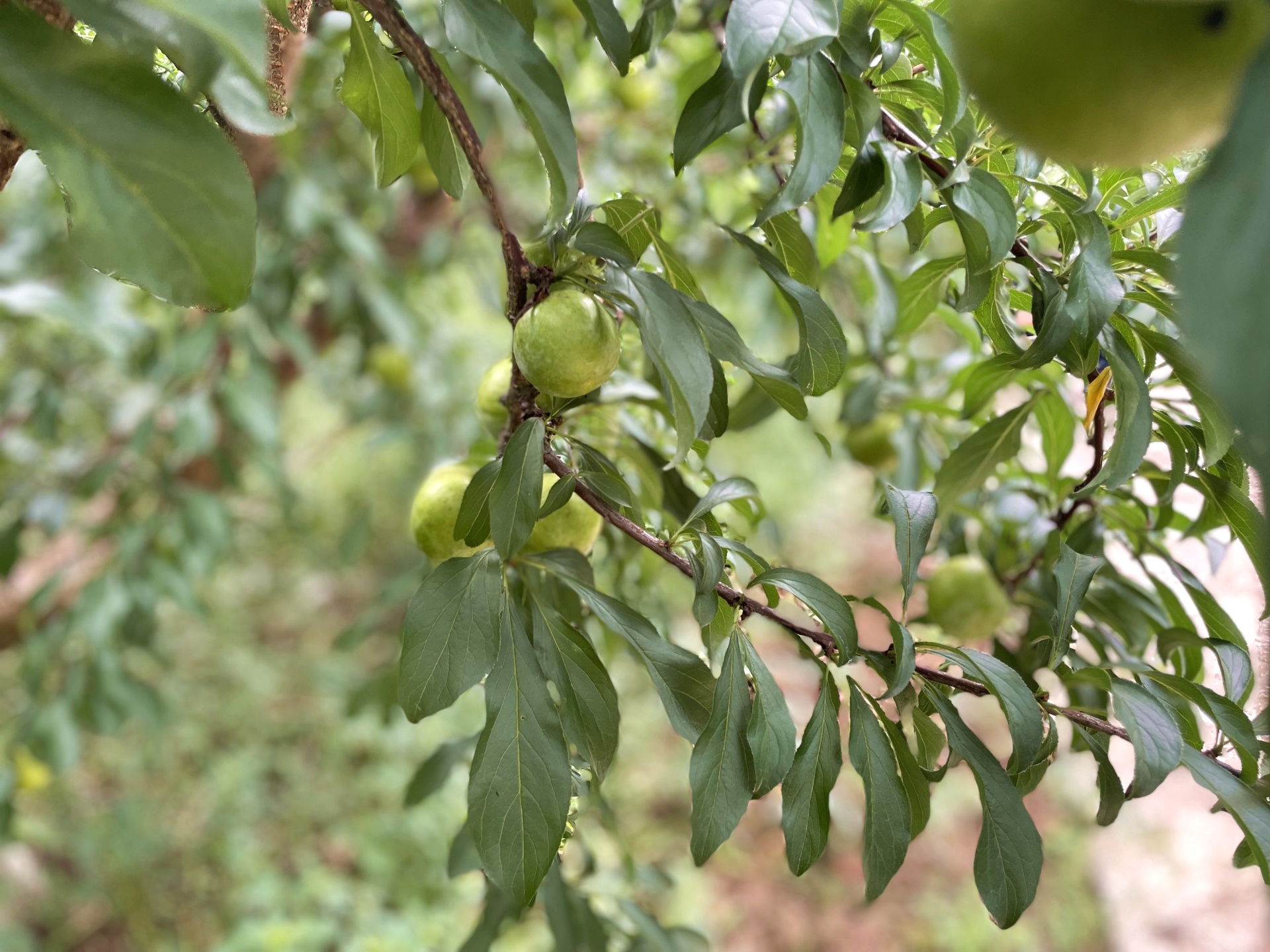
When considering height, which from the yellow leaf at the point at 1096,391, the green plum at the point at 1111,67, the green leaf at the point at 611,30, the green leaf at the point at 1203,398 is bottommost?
the yellow leaf at the point at 1096,391

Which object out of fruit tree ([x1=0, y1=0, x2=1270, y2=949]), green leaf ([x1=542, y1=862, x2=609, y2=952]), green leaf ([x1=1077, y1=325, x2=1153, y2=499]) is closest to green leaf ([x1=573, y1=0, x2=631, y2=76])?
fruit tree ([x1=0, y1=0, x2=1270, y2=949])

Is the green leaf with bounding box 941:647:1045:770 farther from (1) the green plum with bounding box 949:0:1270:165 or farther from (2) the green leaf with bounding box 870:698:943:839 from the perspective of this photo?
(1) the green plum with bounding box 949:0:1270:165

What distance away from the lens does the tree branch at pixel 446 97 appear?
12.4 inches

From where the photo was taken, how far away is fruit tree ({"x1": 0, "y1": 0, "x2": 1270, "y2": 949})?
0.71 feet

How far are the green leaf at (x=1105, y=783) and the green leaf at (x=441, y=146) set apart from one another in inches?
13.9

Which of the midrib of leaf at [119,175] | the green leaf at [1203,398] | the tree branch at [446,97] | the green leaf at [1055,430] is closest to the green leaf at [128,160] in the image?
the midrib of leaf at [119,175]

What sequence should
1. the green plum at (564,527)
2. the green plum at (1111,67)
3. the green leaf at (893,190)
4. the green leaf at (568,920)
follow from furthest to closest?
the green leaf at (568,920), the green plum at (564,527), the green leaf at (893,190), the green plum at (1111,67)

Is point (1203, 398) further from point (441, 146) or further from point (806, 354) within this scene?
point (441, 146)

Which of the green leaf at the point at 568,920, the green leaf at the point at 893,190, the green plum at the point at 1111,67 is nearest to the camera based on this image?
the green plum at the point at 1111,67

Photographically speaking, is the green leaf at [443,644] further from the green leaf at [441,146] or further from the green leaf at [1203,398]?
the green leaf at [1203,398]

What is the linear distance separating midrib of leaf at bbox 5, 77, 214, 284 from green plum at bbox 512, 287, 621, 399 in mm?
129

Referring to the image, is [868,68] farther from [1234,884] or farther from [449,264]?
[1234,884]

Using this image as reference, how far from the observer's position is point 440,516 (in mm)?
431

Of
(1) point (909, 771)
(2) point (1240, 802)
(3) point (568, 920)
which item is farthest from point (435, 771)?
(2) point (1240, 802)
